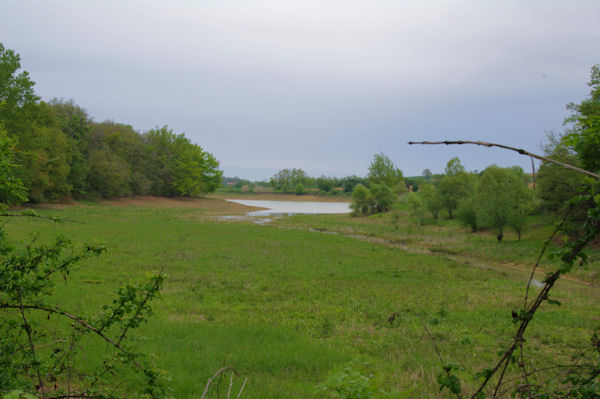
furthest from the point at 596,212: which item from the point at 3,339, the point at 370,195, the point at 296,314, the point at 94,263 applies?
the point at 370,195

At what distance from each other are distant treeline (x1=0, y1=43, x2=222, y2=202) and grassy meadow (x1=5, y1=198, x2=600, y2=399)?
965 cm

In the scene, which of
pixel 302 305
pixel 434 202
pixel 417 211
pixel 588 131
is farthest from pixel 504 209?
pixel 588 131

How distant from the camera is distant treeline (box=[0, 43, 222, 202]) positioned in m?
34.2

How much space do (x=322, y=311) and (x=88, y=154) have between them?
6371 cm

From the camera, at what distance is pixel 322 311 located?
10.7 m

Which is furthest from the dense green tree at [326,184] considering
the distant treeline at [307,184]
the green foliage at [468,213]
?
the green foliage at [468,213]

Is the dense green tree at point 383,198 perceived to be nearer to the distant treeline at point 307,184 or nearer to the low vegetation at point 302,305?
the low vegetation at point 302,305

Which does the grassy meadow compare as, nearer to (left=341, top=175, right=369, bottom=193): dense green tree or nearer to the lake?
the lake

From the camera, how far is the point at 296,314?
10.4 metres

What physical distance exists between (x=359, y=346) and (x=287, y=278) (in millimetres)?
7551

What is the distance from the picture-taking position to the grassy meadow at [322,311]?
21.3ft

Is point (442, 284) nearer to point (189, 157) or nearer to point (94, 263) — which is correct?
point (94, 263)

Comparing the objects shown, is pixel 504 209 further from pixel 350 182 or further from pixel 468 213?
pixel 350 182

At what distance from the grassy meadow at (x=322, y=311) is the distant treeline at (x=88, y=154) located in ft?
31.7
